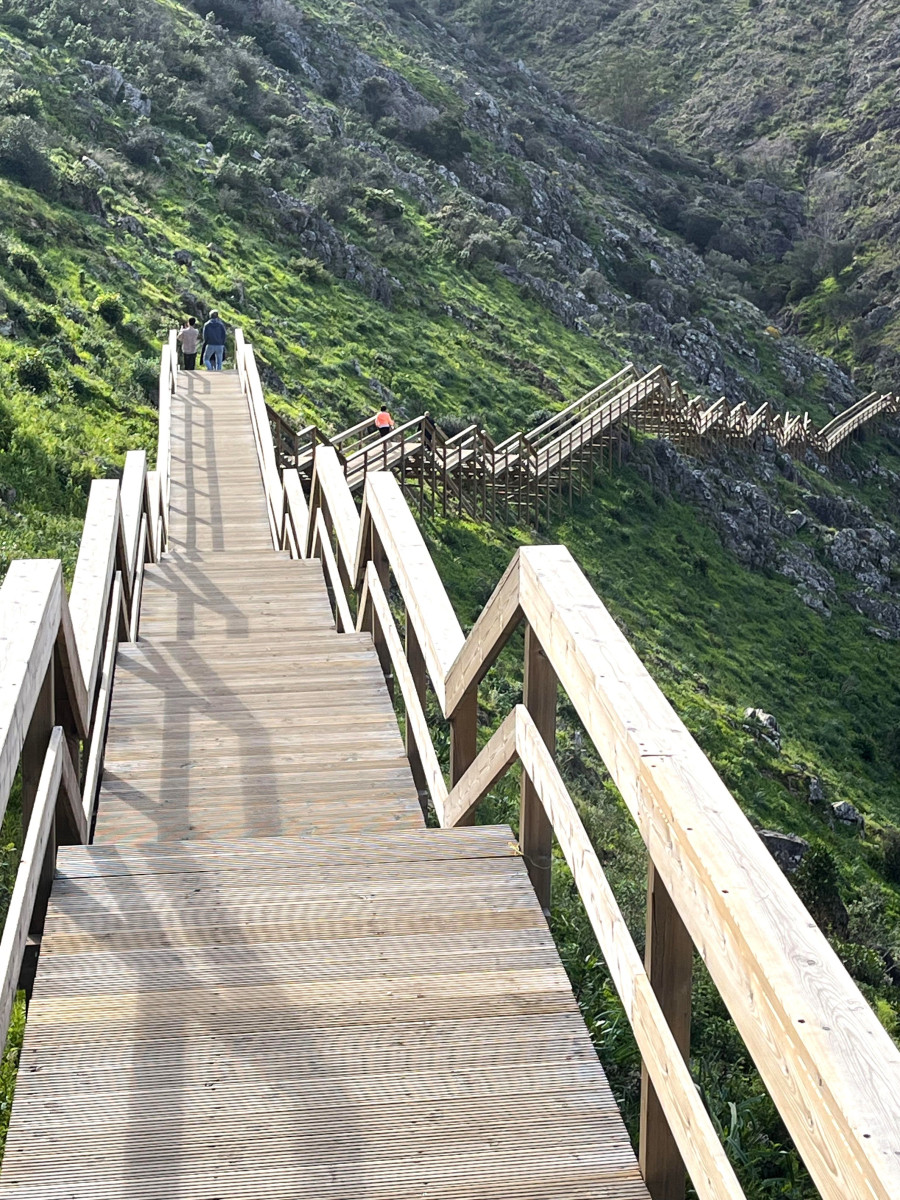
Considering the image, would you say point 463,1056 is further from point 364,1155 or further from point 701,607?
point 701,607

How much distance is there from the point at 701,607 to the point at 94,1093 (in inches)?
992

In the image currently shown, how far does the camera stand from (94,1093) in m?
2.55

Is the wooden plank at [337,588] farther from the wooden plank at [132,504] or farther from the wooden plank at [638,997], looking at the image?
the wooden plank at [638,997]

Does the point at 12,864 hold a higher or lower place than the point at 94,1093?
lower

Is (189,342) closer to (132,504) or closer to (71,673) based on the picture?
(132,504)

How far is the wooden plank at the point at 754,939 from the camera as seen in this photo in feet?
4.74

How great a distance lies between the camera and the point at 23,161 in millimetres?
27344

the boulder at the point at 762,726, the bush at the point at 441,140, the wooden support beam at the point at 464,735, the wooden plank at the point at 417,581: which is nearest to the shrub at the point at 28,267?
the boulder at the point at 762,726

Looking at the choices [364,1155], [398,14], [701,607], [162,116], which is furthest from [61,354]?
[398,14]

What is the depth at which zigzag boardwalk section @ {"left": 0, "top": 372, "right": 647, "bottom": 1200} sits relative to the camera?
2381 millimetres

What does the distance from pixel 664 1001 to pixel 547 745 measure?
101cm

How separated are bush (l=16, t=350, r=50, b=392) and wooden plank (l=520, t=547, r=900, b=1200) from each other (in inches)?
652

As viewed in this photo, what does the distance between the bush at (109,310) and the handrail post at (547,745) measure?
21068 millimetres

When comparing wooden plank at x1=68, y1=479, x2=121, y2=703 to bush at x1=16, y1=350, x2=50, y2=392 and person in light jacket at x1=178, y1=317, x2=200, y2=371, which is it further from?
A: person in light jacket at x1=178, y1=317, x2=200, y2=371
